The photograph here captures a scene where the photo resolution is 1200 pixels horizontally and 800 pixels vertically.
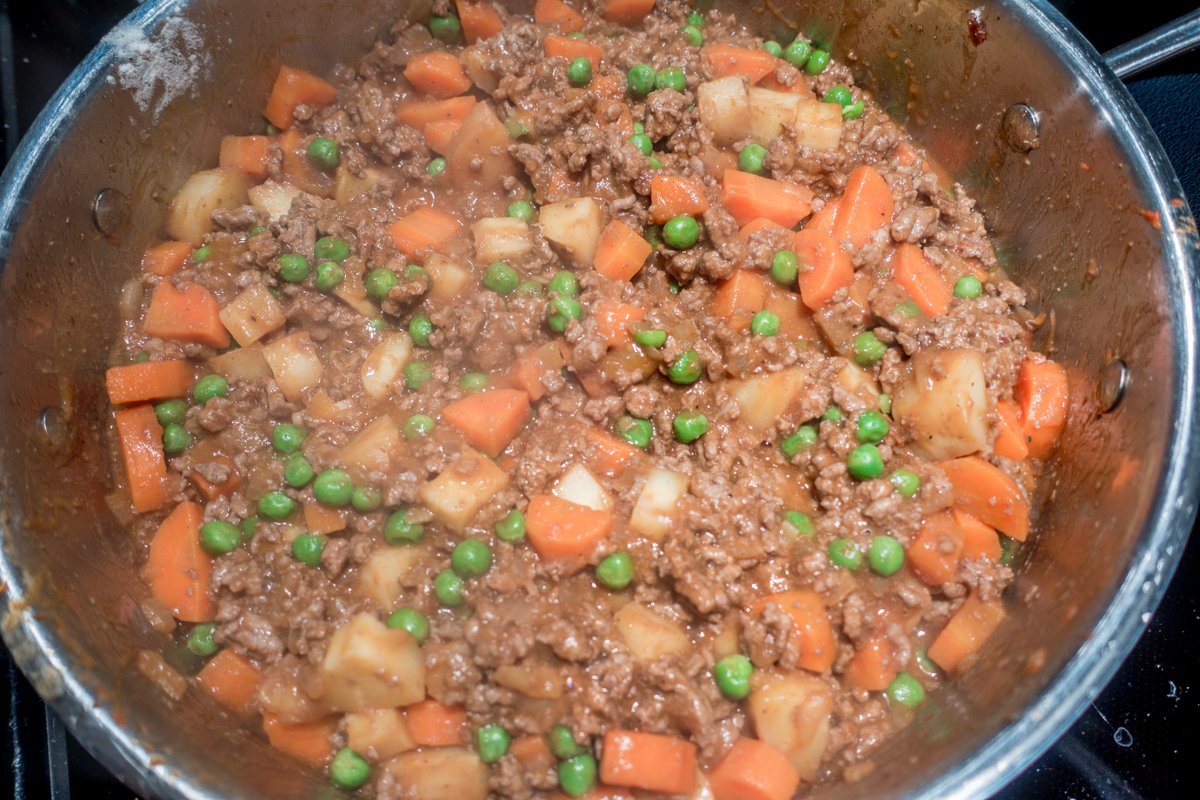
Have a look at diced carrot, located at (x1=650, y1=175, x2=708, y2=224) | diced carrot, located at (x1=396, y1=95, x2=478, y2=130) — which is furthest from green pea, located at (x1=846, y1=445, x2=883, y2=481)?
diced carrot, located at (x1=396, y1=95, x2=478, y2=130)

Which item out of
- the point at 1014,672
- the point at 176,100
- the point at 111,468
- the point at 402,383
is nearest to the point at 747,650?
the point at 1014,672

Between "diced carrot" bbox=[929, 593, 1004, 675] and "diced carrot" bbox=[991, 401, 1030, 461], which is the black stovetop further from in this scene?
"diced carrot" bbox=[991, 401, 1030, 461]

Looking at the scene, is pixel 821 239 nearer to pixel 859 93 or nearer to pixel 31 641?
pixel 859 93

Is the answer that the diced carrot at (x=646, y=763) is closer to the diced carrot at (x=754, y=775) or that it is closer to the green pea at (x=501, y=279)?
the diced carrot at (x=754, y=775)

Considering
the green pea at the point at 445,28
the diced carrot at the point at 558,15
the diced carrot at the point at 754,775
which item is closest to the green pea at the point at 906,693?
the diced carrot at the point at 754,775

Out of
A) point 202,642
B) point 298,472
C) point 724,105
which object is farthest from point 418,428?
point 724,105

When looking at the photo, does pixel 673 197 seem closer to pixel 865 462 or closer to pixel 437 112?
pixel 437 112
